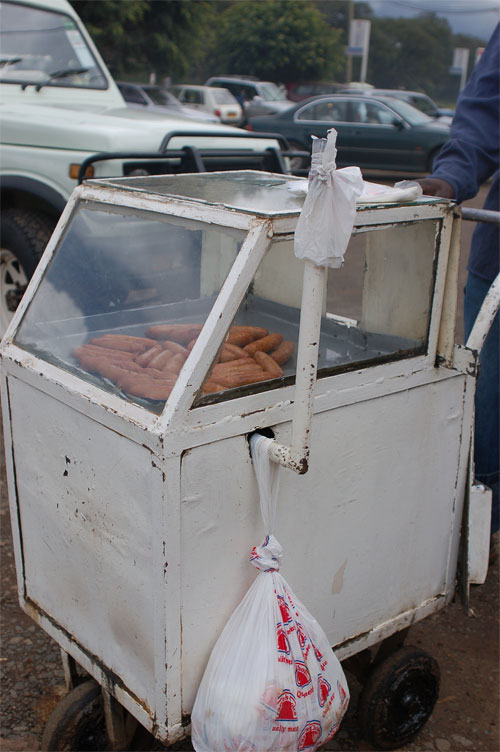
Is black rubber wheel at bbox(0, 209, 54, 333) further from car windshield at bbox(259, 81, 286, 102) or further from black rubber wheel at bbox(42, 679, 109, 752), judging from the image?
car windshield at bbox(259, 81, 286, 102)

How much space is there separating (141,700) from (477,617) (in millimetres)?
1484

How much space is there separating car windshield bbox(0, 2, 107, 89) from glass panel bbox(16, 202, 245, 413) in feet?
11.1

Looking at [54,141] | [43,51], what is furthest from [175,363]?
[43,51]

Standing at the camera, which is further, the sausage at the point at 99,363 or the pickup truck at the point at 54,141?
the pickup truck at the point at 54,141

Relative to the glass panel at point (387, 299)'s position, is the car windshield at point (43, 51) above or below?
above

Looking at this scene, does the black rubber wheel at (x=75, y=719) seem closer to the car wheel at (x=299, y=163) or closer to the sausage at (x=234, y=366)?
the sausage at (x=234, y=366)

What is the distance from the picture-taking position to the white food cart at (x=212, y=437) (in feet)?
4.90

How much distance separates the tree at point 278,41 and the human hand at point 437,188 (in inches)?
1397

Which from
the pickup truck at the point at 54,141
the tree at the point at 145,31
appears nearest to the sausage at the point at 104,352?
the pickup truck at the point at 54,141

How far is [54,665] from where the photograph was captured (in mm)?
2365

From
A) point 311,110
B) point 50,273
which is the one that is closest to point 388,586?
point 50,273

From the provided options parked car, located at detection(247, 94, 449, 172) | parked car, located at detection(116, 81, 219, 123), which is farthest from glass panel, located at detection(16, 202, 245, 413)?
parked car, located at detection(116, 81, 219, 123)

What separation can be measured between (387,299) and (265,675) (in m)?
1.03

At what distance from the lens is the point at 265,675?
1.53 m
